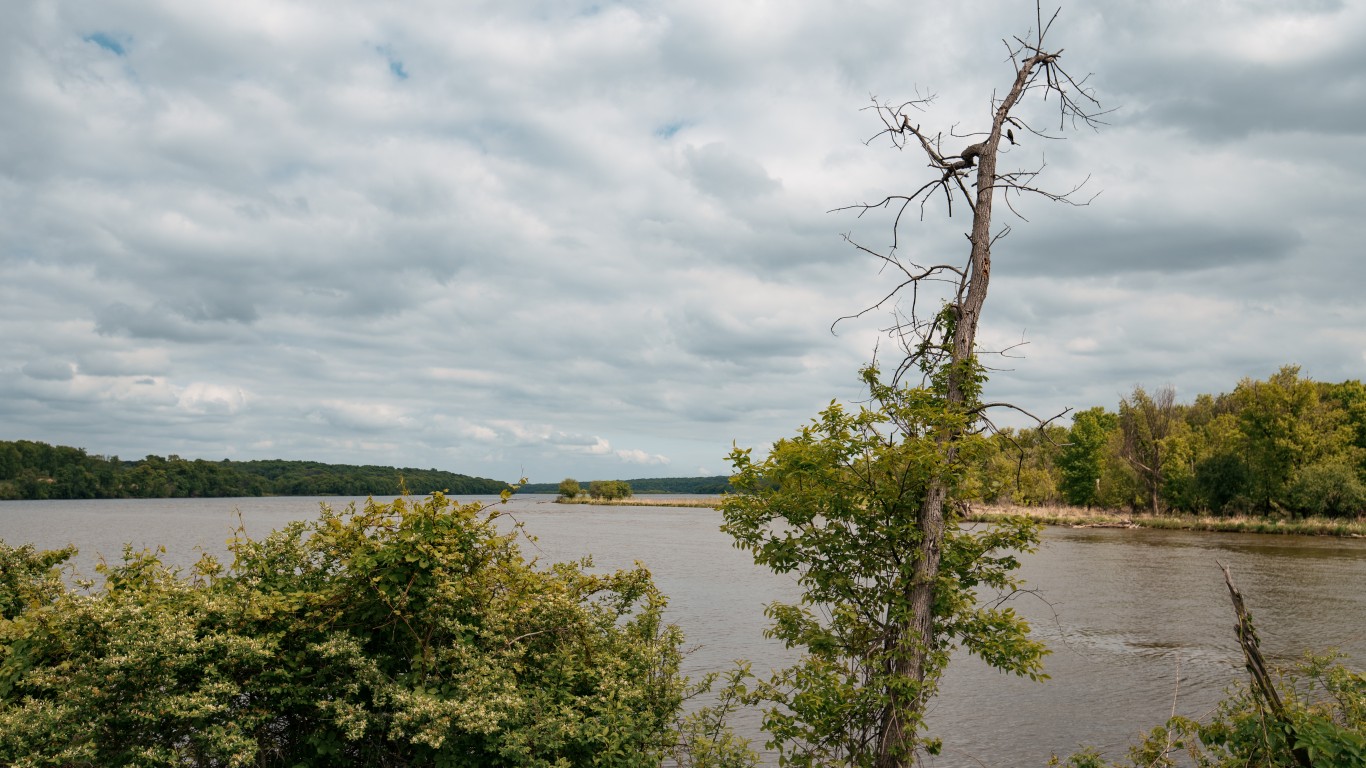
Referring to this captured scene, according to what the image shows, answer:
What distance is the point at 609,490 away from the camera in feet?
494

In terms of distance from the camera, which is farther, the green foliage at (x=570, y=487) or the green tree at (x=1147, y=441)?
the green foliage at (x=570, y=487)

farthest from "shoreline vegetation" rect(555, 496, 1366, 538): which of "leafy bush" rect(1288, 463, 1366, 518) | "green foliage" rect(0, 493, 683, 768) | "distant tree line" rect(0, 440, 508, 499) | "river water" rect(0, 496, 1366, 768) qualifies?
"distant tree line" rect(0, 440, 508, 499)

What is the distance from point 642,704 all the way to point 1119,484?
7721 cm

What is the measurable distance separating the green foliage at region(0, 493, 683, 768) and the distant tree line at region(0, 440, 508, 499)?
4549 inches

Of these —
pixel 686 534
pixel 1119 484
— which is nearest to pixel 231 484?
pixel 686 534

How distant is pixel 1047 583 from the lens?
3030 cm

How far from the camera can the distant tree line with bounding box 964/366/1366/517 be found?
55.0 metres

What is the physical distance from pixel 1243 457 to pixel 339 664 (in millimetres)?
70604

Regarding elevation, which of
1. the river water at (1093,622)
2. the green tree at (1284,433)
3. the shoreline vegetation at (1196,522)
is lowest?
the river water at (1093,622)

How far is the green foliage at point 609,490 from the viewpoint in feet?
494

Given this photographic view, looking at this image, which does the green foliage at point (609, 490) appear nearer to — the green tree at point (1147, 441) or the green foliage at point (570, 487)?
the green foliage at point (570, 487)

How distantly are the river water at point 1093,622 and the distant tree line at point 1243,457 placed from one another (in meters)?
8.97

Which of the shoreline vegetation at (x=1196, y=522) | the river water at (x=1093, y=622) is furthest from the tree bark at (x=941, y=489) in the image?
the shoreline vegetation at (x=1196, y=522)

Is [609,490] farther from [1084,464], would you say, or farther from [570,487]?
[1084,464]
